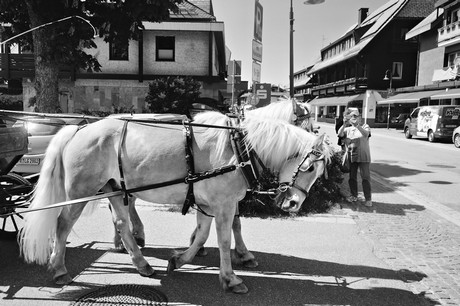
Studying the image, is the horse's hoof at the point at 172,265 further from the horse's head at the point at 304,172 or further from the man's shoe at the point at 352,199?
the man's shoe at the point at 352,199

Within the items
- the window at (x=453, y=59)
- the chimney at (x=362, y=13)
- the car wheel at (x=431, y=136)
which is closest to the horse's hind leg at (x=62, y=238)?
the car wheel at (x=431, y=136)

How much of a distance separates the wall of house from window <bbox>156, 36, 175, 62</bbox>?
83.1 feet

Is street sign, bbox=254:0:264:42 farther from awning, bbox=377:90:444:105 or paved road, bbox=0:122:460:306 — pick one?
awning, bbox=377:90:444:105

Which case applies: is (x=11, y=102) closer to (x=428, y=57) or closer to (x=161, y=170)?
(x=161, y=170)

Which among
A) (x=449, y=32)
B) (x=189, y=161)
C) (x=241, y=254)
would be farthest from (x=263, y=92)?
(x=449, y=32)

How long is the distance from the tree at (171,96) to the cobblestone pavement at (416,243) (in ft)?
35.4

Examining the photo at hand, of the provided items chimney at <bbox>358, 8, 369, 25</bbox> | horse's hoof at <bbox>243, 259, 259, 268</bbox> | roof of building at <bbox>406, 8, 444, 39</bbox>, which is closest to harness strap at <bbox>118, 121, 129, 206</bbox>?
horse's hoof at <bbox>243, 259, 259, 268</bbox>

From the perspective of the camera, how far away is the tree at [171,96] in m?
17.0

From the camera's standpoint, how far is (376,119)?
41.0 meters

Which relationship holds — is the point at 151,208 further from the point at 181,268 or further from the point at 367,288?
the point at 367,288

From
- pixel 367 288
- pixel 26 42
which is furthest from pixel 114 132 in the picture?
pixel 26 42

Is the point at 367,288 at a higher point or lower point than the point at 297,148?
lower

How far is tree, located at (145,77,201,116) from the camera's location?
667 inches

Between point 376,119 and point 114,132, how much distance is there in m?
40.8
